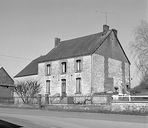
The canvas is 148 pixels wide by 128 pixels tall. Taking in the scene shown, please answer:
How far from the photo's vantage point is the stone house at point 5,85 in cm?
5406

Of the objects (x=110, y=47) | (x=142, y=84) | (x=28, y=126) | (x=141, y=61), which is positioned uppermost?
(x=110, y=47)

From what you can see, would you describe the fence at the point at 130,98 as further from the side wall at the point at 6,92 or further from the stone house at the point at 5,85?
the side wall at the point at 6,92

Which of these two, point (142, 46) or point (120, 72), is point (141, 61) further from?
point (120, 72)

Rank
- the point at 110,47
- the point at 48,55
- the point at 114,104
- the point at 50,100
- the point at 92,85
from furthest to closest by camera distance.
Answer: the point at 48,55
the point at 110,47
the point at 92,85
the point at 50,100
the point at 114,104

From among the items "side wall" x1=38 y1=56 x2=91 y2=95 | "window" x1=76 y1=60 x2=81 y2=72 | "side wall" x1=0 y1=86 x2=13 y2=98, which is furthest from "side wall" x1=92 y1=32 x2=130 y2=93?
"side wall" x1=0 y1=86 x2=13 y2=98

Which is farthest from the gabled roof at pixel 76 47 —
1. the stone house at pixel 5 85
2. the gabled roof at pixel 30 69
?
the stone house at pixel 5 85

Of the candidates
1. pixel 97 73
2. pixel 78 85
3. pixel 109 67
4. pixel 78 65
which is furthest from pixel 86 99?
pixel 109 67

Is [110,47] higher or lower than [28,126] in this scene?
higher

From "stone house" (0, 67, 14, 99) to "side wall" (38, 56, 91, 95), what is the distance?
1258cm

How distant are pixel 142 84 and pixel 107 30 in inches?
380

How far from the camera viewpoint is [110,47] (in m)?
39.3

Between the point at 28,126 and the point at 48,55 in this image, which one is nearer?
the point at 28,126

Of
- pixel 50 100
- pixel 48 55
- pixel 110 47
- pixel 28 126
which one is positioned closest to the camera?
pixel 28 126

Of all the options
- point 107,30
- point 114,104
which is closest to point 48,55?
point 107,30
